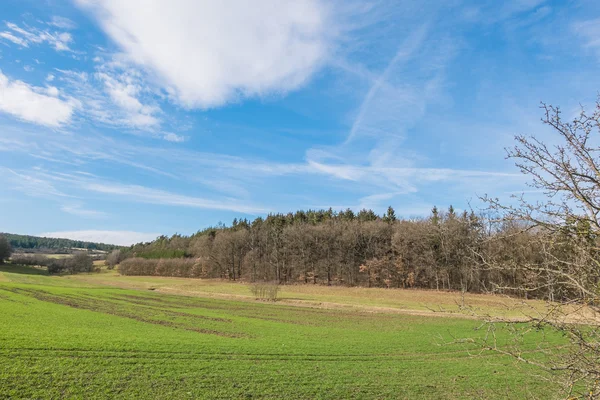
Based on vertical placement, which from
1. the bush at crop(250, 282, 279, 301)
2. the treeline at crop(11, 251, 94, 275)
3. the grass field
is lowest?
the grass field

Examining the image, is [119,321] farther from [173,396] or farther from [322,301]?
[322,301]

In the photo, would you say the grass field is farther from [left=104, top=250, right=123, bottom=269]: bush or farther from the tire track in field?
[left=104, top=250, right=123, bottom=269]: bush

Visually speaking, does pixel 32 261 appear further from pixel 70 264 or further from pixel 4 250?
pixel 70 264

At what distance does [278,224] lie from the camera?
89938mm

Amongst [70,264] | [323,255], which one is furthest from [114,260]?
[323,255]

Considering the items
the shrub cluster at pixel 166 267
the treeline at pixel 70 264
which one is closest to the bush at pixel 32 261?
the treeline at pixel 70 264

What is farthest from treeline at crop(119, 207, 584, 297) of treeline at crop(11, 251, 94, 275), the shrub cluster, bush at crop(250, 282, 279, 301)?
bush at crop(250, 282, 279, 301)

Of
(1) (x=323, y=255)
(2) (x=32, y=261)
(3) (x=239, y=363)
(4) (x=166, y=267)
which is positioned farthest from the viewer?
(2) (x=32, y=261)

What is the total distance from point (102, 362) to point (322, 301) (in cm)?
3451

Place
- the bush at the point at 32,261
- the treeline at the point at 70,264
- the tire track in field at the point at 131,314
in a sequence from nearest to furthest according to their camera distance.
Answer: the tire track in field at the point at 131,314 < the treeline at the point at 70,264 < the bush at the point at 32,261

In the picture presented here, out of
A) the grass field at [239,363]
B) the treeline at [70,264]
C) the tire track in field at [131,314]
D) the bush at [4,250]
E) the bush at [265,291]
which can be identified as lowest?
the tire track in field at [131,314]

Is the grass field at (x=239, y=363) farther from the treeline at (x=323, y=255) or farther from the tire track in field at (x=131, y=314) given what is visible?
the treeline at (x=323, y=255)

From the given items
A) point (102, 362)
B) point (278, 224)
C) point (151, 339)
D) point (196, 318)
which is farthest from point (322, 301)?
point (278, 224)

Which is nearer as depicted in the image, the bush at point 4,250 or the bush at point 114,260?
the bush at point 4,250
